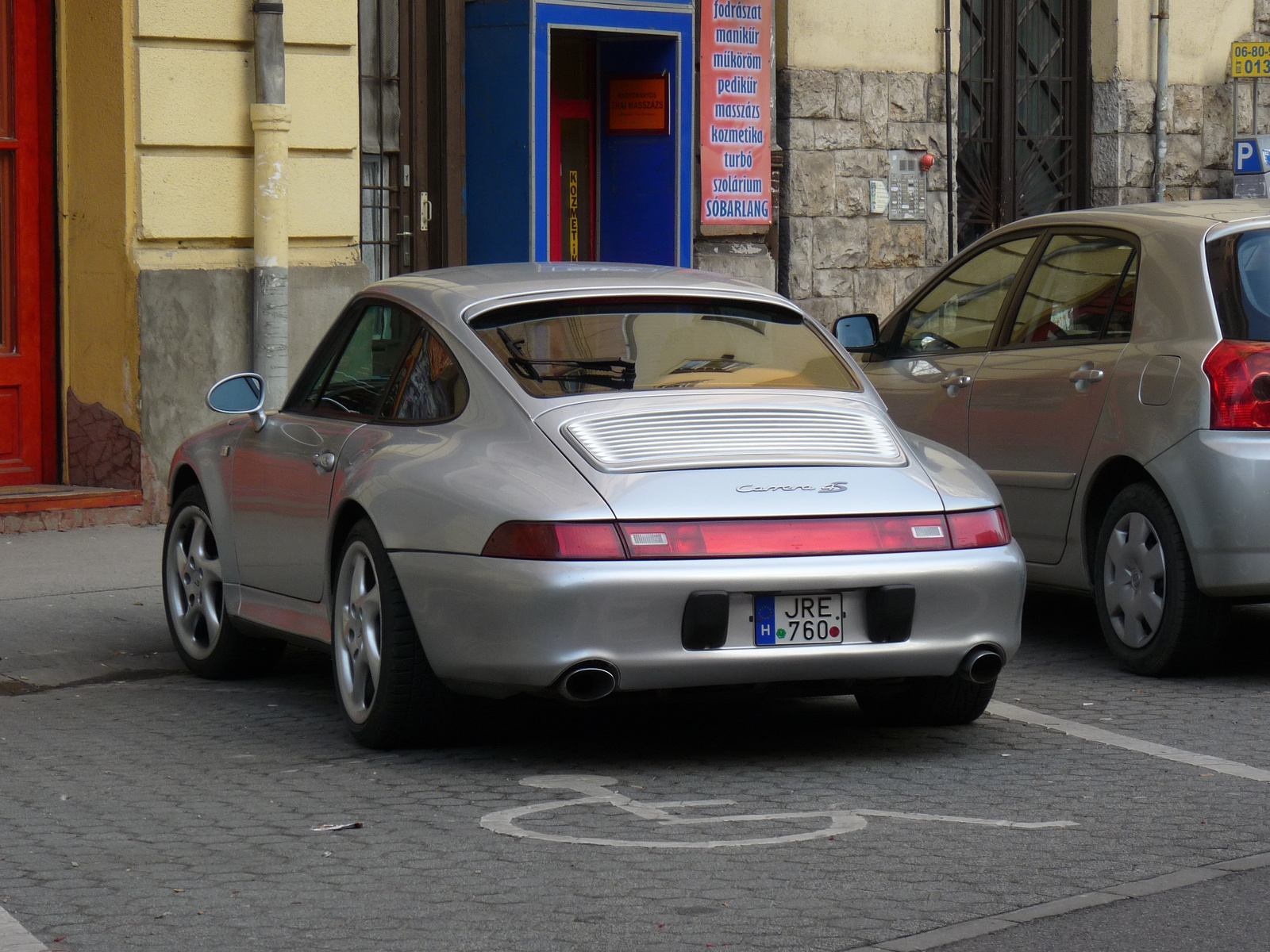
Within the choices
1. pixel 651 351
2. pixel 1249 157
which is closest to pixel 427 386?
pixel 651 351

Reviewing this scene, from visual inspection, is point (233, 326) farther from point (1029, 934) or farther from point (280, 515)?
point (1029, 934)

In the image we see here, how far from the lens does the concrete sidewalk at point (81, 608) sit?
7641 mm

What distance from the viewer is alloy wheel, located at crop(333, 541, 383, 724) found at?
5949mm

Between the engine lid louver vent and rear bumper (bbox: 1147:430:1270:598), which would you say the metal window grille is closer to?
rear bumper (bbox: 1147:430:1270:598)

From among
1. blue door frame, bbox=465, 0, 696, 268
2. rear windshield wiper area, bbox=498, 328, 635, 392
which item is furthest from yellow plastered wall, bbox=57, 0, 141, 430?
rear windshield wiper area, bbox=498, 328, 635, 392

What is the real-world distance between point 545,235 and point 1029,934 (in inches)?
386

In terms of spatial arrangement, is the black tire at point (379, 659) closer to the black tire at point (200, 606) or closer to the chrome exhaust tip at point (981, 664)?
the black tire at point (200, 606)

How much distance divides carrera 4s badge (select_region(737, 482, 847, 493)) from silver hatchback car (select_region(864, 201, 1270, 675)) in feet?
5.92

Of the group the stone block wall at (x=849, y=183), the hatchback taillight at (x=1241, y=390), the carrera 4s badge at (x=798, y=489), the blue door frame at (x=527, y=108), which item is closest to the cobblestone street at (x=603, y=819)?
the carrera 4s badge at (x=798, y=489)

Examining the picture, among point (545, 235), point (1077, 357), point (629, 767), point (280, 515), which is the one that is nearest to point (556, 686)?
point (629, 767)

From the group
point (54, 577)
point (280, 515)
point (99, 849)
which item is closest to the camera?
point (99, 849)

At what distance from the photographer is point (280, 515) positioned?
264 inches

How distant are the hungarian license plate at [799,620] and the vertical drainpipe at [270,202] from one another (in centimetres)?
651

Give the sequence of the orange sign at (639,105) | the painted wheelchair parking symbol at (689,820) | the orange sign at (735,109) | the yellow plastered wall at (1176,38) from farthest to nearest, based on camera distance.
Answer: the yellow plastered wall at (1176,38), the orange sign at (735,109), the orange sign at (639,105), the painted wheelchair parking symbol at (689,820)
